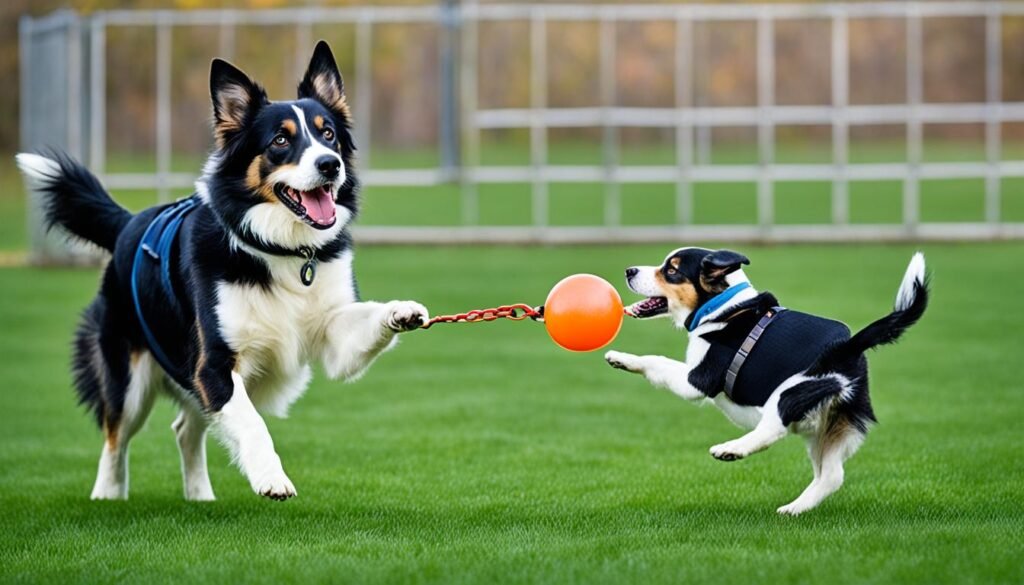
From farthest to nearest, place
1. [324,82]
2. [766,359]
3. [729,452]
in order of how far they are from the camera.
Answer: [324,82] < [766,359] < [729,452]

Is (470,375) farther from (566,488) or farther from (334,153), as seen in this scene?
(334,153)

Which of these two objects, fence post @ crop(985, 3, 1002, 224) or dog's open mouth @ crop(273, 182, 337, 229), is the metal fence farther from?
dog's open mouth @ crop(273, 182, 337, 229)

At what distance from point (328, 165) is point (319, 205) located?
0.24m

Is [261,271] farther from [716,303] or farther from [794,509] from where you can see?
[794,509]

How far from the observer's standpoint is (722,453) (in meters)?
6.29

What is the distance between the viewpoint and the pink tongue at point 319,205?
6879 mm

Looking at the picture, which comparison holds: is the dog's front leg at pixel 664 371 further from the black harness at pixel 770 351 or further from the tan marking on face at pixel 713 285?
the tan marking on face at pixel 713 285

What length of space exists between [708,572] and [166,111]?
18302 millimetres

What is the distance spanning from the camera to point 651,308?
23.4 feet

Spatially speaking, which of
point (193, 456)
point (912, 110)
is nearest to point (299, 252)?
point (193, 456)

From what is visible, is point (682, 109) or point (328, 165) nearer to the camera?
point (328, 165)

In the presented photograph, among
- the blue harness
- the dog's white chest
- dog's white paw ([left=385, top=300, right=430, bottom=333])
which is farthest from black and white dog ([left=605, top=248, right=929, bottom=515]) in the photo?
the blue harness

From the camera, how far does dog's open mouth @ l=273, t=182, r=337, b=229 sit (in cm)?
687

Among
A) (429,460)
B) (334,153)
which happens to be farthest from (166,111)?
(334,153)
